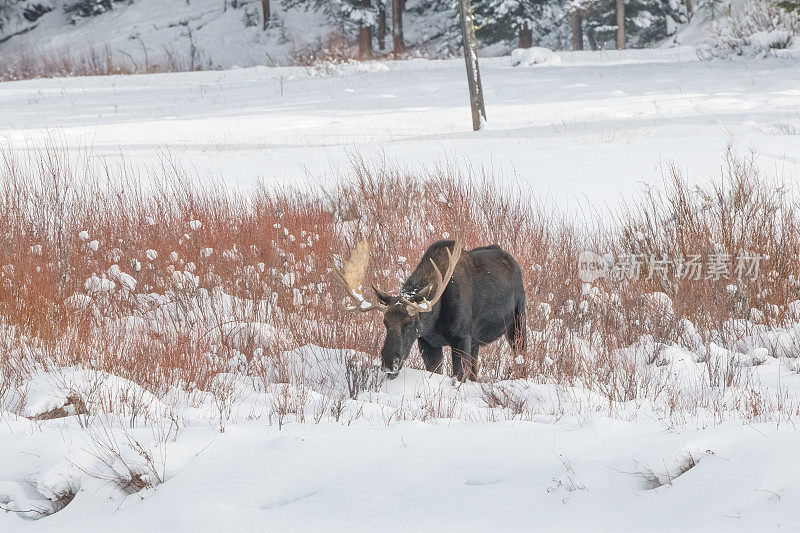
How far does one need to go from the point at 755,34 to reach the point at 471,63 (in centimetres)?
1196

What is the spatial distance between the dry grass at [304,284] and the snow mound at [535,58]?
1602 cm

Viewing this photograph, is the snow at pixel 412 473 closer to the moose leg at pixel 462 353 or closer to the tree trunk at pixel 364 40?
the moose leg at pixel 462 353

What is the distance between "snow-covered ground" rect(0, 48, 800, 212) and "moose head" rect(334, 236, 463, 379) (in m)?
5.18

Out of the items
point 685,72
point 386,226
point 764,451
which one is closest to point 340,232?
point 386,226

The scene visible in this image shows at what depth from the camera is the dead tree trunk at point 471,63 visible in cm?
1516

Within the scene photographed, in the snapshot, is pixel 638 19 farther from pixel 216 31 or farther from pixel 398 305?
pixel 398 305

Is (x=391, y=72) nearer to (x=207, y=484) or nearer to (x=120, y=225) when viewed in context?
(x=120, y=225)

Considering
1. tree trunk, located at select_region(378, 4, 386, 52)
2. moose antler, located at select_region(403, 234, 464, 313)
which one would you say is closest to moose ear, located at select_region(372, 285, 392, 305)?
moose antler, located at select_region(403, 234, 464, 313)

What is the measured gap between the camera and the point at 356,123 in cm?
1716

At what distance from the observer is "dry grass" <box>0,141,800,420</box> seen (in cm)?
495

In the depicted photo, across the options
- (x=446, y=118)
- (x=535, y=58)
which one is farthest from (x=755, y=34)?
(x=446, y=118)

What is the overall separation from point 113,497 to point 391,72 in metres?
22.0

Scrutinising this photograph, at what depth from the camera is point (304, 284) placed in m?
6.88

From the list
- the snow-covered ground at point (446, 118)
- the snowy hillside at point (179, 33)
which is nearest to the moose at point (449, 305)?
the snow-covered ground at point (446, 118)
